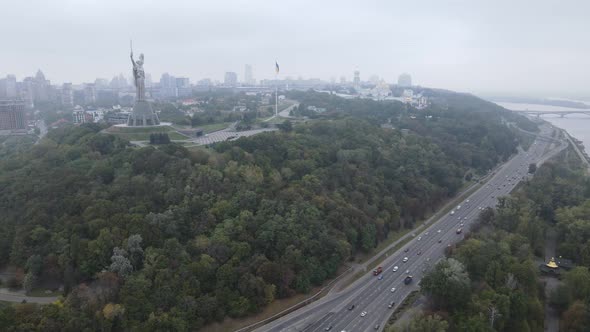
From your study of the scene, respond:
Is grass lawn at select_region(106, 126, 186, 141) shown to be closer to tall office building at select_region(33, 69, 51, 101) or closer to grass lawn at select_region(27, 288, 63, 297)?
grass lawn at select_region(27, 288, 63, 297)

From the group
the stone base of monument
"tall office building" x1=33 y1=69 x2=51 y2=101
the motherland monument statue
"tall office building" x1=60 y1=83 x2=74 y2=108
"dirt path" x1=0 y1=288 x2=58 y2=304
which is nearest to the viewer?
"dirt path" x1=0 y1=288 x2=58 y2=304

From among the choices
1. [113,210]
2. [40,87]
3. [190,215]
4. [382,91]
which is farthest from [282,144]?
[40,87]

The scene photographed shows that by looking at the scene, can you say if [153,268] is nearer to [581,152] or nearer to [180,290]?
[180,290]

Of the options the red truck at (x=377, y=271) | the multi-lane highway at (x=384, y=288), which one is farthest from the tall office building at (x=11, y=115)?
the red truck at (x=377, y=271)

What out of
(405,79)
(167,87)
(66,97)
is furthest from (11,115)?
(405,79)

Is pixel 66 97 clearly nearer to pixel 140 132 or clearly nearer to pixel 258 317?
pixel 140 132

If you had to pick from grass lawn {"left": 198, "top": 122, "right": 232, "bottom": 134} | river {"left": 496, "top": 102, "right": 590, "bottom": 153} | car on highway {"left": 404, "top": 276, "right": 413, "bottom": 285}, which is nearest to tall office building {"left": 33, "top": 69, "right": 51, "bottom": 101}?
grass lawn {"left": 198, "top": 122, "right": 232, "bottom": 134}
